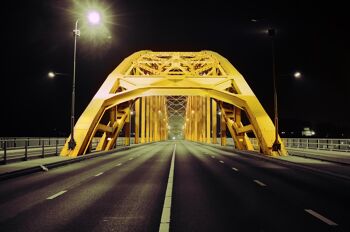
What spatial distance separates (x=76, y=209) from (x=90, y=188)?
3.27 meters

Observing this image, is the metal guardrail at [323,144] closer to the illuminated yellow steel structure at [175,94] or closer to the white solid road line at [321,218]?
the illuminated yellow steel structure at [175,94]

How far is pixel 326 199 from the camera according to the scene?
888 centimetres

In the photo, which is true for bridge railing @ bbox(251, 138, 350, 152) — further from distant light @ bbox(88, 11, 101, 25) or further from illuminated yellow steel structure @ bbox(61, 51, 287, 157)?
distant light @ bbox(88, 11, 101, 25)

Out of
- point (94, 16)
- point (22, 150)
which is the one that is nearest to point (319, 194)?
point (94, 16)

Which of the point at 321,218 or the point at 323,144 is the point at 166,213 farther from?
the point at 323,144

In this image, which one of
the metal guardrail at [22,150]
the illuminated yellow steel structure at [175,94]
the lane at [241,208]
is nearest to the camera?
the lane at [241,208]

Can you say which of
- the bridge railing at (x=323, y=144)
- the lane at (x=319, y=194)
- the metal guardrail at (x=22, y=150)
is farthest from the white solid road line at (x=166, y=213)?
the bridge railing at (x=323, y=144)

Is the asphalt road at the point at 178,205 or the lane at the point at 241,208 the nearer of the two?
the lane at the point at 241,208

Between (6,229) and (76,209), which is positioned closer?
(6,229)

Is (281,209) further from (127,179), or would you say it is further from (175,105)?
(175,105)

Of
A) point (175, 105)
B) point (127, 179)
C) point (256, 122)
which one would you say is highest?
point (175, 105)

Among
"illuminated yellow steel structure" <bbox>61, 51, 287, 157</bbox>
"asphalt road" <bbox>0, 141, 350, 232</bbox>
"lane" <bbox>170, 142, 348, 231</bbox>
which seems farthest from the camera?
"illuminated yellow steel structure" <bbox>61, 51, 287, 157</bbox>

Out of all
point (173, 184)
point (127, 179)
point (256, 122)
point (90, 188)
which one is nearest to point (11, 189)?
point (90, 188)

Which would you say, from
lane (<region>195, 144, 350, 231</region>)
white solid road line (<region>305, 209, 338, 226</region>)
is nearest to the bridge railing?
lane (<region>195, 144, 350, 231</region>)
